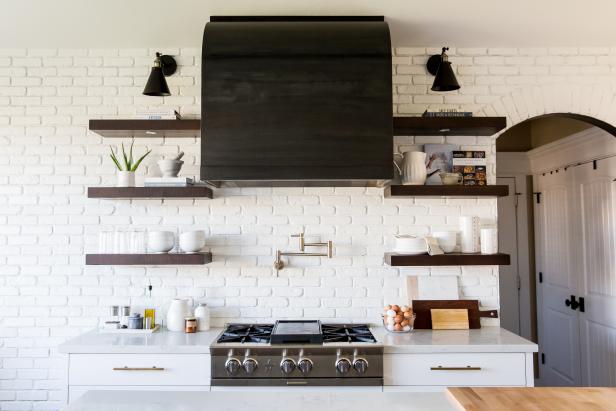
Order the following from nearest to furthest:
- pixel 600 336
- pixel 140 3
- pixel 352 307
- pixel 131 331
A: 1. pixel 140 3
2. pixel 131 331
3. pixel 352 307
4. pixel 600 336

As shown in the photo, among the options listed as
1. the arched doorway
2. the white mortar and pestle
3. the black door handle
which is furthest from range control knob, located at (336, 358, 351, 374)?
the black door handle

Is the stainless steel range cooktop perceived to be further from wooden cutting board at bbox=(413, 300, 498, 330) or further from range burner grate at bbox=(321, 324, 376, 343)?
wooden cutting board at bbox=(413, 300, 498, 330)

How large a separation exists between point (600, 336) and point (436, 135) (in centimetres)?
218

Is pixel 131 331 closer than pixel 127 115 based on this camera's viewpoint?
Yes

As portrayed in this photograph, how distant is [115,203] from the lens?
3.32 meters

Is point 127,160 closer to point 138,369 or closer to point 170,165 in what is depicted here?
point 170,165

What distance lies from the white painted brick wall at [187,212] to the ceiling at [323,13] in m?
0.14

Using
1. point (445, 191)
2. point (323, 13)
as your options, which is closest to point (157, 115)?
point (323, 13)

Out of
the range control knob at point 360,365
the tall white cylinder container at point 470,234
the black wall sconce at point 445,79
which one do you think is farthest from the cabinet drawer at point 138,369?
the black wall sconce at point 445,79

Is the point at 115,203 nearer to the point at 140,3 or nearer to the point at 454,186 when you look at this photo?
the point at 140,3

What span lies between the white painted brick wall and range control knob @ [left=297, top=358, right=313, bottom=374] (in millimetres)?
621

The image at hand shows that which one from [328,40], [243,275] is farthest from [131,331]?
[328,40]

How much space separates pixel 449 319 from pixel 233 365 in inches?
58.3

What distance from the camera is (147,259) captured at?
300 centimetres
